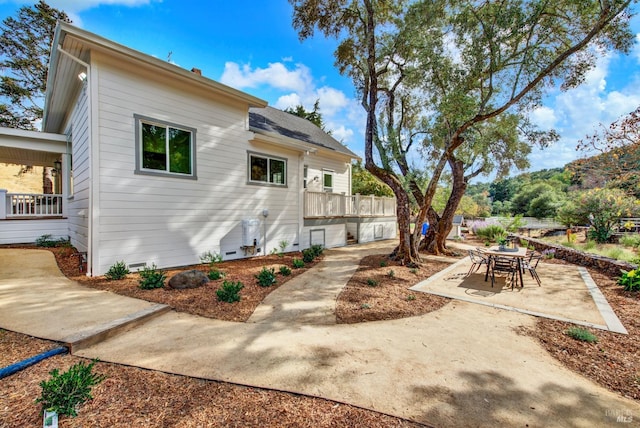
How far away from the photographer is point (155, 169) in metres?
6.84

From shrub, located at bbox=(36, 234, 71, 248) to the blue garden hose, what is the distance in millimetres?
8674

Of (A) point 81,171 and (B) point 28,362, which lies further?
(A) point 81,171

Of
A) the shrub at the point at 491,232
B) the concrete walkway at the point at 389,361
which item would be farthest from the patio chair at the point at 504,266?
the shrub at the point at 491,232

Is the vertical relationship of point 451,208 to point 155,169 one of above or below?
below

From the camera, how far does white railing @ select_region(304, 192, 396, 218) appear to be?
11.0 metres

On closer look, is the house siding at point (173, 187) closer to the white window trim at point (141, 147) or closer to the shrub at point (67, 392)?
the white window trim at point (141, 147)

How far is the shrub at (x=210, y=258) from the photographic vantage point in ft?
25.4

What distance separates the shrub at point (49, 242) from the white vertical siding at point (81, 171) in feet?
3.10

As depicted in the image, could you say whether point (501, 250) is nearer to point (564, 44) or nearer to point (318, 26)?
point (564, 44)

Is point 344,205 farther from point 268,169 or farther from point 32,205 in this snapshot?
point 32,205

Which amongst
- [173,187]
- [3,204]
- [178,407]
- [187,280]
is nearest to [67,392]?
[178,407]

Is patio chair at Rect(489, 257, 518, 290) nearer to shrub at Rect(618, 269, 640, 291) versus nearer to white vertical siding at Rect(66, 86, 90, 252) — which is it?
shrub at Rect(618, 269, 640, 291)

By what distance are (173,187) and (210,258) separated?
2306 millimetres

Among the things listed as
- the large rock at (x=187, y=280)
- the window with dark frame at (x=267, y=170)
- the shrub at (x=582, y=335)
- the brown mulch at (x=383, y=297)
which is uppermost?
the window with dark frame at (x=267, y=170)
